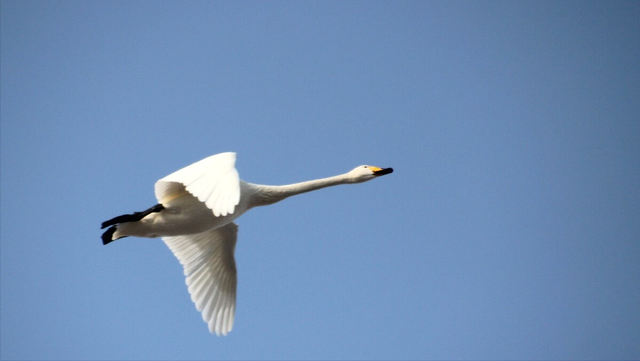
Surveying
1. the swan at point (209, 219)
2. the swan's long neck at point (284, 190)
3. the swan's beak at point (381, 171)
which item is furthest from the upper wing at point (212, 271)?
the swan's beak at point (381, 171)

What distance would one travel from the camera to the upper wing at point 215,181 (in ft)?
39.0

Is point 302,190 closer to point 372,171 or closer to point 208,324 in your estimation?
point 372,171

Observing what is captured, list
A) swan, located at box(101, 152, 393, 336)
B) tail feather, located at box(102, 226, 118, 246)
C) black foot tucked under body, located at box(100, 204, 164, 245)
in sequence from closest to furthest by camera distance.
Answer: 1. swan, located at box(101, 152, 393, 336)
2. black foot tucked under body, located at box(100, 204, 164, 245)
3. tail feather, located at box(102, 226, 118, 246)

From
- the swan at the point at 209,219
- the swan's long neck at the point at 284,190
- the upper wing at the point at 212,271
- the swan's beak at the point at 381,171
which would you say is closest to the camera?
the swan at the point at 209,219

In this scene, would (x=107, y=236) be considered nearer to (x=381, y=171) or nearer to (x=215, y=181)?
(x=215, y=181)

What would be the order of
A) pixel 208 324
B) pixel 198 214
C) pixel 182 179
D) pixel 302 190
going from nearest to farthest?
pixel 182 179, pixel 198 214, pixel 302 190, pixel 208 324

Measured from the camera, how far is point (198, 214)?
14422 mm

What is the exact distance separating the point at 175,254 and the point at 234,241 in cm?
130

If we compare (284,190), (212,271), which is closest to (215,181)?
(284,190)

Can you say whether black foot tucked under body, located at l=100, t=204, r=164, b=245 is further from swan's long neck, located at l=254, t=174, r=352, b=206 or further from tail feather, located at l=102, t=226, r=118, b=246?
swan's long neck, located at l=254, t=174, r=352, b=206

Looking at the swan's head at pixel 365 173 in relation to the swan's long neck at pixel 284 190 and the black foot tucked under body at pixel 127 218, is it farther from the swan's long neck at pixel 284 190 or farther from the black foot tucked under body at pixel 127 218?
the black foot tucked under body at pixel 127 218

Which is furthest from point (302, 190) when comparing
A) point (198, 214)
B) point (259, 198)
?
point (198, 214)

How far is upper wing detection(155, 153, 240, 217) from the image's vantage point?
11.9 meters

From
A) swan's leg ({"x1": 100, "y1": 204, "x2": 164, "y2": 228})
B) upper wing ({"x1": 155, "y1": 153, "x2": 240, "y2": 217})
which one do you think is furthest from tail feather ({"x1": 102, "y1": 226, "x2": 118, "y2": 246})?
upper wing ({"x1": 155, "y1": 153, "x2": 240, "y2": 217})
